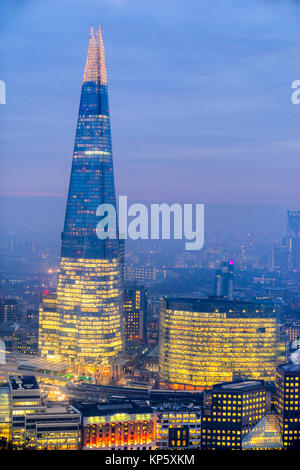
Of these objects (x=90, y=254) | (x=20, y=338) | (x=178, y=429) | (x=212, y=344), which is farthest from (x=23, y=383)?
(x=20, y=338)

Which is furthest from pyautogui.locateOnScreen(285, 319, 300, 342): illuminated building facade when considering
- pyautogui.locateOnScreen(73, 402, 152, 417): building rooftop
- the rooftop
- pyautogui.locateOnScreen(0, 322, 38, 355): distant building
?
pyautogui.locateOnScreen(73, 402, 152, 417): building rooftop

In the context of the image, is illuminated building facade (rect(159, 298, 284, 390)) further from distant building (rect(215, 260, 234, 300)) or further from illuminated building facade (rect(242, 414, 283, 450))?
illuminated building facade (rect(242, 414, 283, 450))

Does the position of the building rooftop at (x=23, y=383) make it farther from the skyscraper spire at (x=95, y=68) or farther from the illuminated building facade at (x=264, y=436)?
the skyscraper spire at (x=95, y=68)

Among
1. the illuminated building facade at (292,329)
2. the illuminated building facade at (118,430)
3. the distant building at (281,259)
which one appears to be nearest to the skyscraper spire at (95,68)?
the distant building at (281,259)

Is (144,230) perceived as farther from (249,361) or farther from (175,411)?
(249,361)

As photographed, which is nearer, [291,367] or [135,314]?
[291,367]

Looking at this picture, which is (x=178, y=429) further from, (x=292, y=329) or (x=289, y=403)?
(x=292, y=329)
